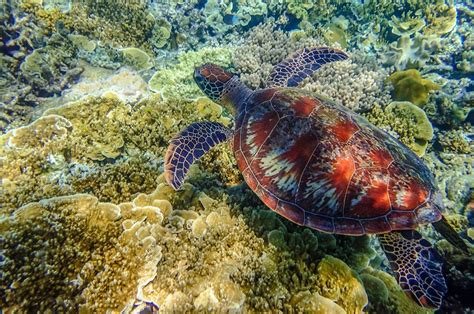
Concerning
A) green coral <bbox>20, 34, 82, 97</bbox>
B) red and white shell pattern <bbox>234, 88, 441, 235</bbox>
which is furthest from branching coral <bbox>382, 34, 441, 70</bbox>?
green coral <bbox>20, 34, 82, 97</bbox>

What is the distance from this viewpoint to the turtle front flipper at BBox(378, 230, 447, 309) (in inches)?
78.6

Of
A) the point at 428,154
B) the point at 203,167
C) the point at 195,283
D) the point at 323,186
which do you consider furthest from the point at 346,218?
the point at 428,154

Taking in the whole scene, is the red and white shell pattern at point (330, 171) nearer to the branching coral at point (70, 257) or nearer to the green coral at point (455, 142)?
the branching coral at point (70, 257)

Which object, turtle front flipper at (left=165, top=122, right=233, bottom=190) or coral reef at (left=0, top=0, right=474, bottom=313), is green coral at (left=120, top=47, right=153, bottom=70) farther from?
turtle front flipper at (left=165, top=122, right=233, bottom=190)

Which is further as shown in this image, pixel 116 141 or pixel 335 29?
pixel 335 29

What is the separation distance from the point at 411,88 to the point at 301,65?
194 cm

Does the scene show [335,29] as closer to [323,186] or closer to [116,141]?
[323,186]

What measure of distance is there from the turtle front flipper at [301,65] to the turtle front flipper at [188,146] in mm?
1407

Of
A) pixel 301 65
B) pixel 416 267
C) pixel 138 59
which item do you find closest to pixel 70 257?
pixel 416 267

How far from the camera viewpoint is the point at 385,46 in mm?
5645

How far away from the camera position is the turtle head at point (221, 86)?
3.29 m

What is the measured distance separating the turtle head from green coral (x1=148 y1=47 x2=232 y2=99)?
2.51 ft

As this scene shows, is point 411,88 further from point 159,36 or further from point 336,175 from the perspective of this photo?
point 159,36

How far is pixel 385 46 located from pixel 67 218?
668 centimetres
